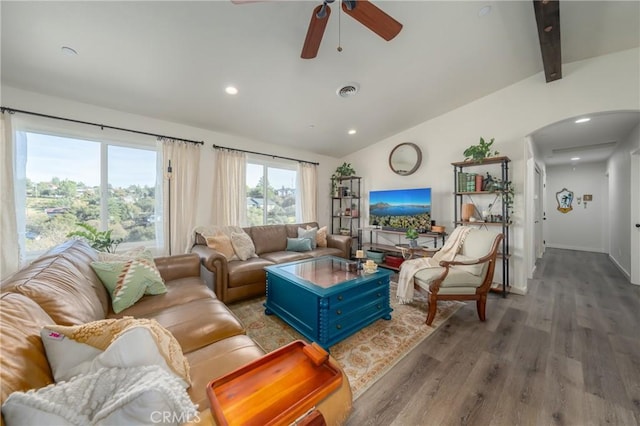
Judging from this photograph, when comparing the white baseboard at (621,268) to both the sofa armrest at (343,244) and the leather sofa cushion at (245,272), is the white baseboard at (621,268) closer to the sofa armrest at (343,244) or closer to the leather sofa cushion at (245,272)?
the sofa armrest at (343,244)

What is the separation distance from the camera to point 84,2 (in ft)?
5.59

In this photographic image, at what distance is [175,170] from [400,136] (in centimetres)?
393

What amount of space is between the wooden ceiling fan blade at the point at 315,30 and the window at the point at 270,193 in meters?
2.65

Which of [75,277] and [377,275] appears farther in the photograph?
[377,275]

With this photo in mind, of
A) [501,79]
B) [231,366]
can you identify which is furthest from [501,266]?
[231,366]

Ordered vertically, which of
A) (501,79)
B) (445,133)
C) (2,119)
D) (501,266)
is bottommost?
(501,266)

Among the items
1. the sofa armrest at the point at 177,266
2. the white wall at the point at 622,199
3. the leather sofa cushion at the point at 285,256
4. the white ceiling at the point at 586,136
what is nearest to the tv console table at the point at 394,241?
the leather sofa cushion at the point at 285,256

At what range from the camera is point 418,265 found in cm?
271

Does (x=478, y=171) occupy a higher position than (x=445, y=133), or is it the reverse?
(x=445, y=133)

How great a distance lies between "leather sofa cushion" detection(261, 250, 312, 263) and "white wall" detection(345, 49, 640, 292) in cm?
229

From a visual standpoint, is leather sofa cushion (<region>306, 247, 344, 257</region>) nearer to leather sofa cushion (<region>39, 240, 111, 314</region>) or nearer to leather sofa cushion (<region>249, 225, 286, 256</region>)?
leather sofa cushion (<region>249, 225, 286, 256</region>)

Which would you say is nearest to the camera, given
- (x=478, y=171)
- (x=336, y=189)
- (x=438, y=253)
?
(x=438, y=253)

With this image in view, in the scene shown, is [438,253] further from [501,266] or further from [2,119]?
[2,119]

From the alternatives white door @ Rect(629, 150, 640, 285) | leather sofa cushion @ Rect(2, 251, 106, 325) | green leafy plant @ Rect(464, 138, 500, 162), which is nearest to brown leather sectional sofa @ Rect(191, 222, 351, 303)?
leather sofa cushion @ Rect(2, 251, 106, 325)
